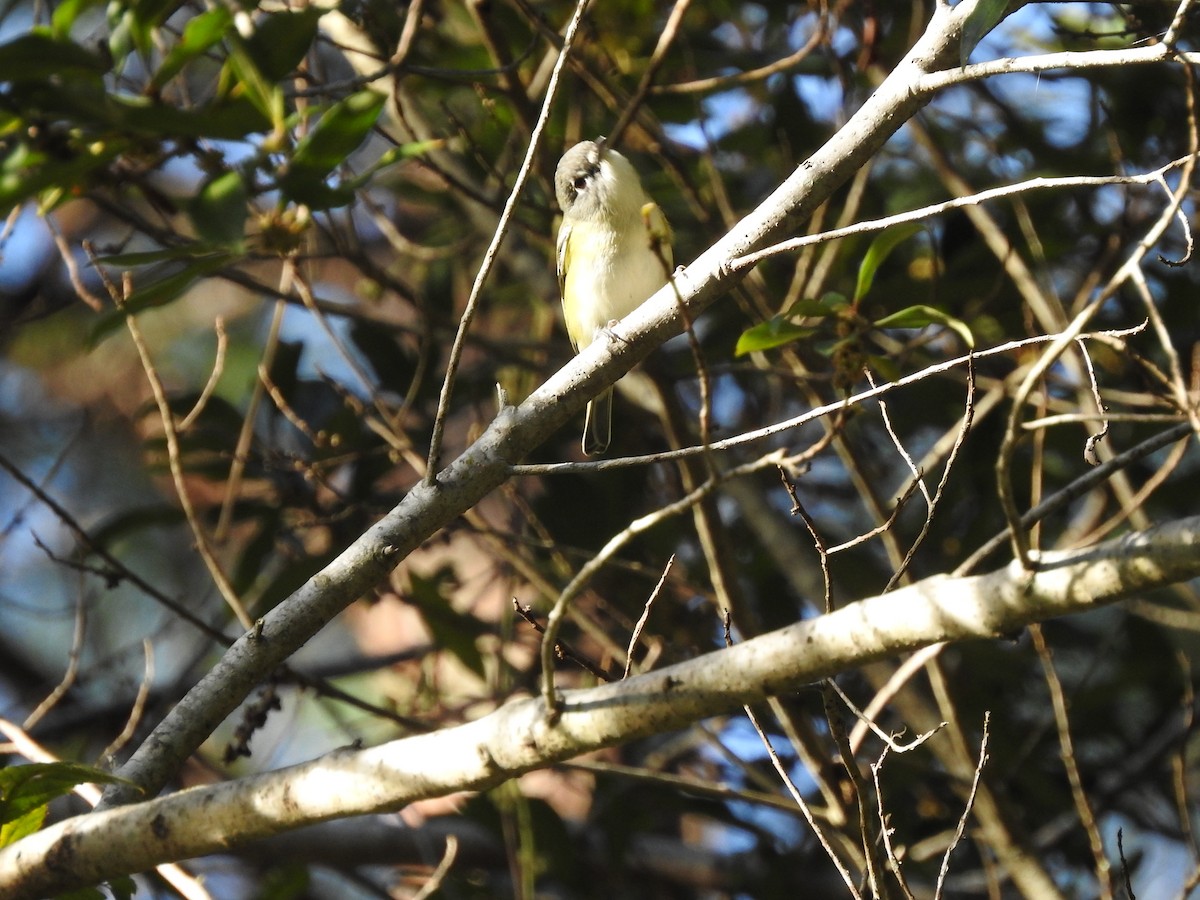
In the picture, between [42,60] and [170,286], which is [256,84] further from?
[170,286]

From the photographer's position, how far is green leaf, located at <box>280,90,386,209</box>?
2.33 metres

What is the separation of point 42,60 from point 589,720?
1.34 m

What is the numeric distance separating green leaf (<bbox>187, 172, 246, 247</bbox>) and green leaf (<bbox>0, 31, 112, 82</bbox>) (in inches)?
11.3

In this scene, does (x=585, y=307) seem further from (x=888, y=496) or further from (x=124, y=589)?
(x=124, y=589)

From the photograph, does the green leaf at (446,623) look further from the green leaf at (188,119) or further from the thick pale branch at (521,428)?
the green leaf at (188,119)

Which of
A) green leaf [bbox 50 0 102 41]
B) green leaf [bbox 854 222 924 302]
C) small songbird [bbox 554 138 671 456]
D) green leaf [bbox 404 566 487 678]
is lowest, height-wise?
green leaf [bbox 404 566 487 678]

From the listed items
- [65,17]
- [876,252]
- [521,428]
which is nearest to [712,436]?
[876,252]

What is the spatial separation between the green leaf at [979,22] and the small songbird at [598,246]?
162cm

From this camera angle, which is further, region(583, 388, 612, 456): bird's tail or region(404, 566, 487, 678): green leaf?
region(404, 566, 487, 678): green leaf

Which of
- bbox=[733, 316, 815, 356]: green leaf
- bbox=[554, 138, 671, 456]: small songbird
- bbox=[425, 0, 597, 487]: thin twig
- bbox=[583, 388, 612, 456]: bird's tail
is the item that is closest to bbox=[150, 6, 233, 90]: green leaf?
bbox=[425, 0, 597, 487]: thin twig

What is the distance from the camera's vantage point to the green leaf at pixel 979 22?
6.79 feet

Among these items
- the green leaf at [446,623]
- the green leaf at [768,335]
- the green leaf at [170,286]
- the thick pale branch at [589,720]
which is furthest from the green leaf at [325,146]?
the green leaf at [446,623]

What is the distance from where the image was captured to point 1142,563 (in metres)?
1.53

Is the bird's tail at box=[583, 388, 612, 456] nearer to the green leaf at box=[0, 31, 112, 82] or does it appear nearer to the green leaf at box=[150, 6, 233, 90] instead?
the green leaf at box=[150, 6, 233, 90]
